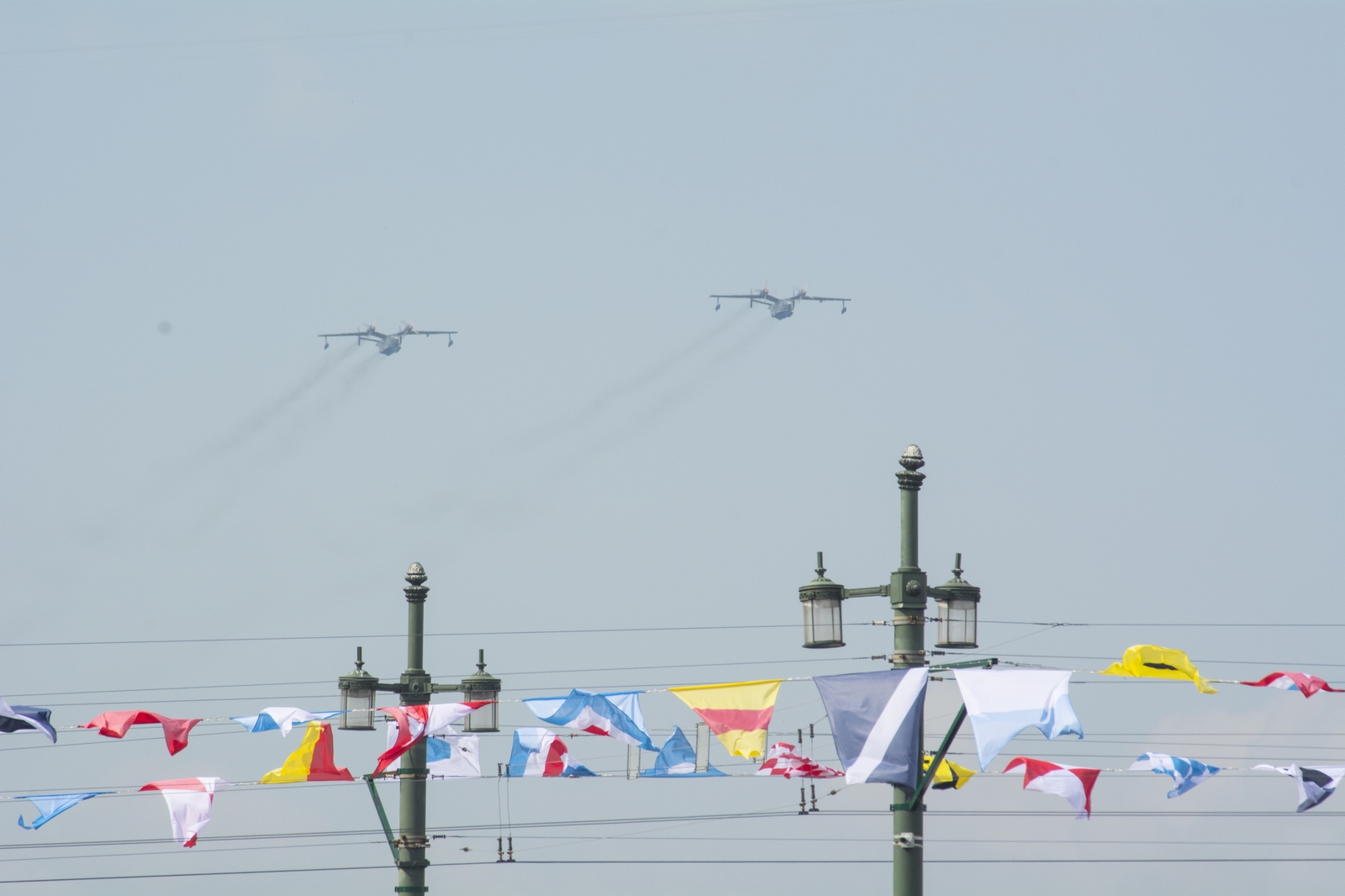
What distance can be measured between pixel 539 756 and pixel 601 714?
5.83 ft

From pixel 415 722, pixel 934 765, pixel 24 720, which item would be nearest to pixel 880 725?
pixel 934 765

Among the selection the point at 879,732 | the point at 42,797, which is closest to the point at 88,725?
the point at 42,797

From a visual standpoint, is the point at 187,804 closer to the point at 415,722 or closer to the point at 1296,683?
the point at 415,722

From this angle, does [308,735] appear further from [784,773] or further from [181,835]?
[784,773]

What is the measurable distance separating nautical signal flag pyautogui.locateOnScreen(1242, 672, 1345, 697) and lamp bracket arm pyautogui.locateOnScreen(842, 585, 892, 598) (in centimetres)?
443

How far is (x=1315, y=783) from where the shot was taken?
21.9 metres

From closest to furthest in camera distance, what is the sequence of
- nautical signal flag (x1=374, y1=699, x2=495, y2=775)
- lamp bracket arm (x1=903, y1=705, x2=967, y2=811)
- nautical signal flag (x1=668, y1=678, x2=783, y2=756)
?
lamp bracket arm (x1=903, y1=705, x2=967, y2=811), nautical signal flag (x1=668, y1=678, x2=783, y2=756), nautical signal flag (x1=374, y1=699, x2=495, y2=775)

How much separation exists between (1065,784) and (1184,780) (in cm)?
145

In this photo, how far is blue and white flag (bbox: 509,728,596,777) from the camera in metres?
25.6

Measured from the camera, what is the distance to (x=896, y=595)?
1983cm

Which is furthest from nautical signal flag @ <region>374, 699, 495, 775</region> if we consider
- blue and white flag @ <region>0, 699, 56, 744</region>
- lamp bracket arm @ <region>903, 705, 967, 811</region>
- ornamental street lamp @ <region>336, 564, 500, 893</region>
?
lamp bracket arm @ <region>903, 705, 967, 811</region>

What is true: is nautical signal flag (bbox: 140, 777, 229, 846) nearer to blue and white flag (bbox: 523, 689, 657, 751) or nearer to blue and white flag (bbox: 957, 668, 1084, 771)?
blue and white flag (bbox: 523, 689, 657, 751)

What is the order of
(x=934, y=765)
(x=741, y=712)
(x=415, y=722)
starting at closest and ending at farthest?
(x=934, y=765) → (x=741, y=712) → (x=415, y=722)

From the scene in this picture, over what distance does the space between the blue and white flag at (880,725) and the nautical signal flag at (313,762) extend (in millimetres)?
8430
